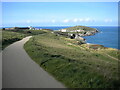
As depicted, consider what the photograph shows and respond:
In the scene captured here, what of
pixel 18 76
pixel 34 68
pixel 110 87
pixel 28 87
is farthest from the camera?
pixel 34 68

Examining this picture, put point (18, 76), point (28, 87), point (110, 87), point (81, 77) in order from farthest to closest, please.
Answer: point (18, 76), point (81, 77), point (28, 87), point (110, 87)

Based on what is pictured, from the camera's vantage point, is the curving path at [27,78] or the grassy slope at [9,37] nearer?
the curving path at [27,78]

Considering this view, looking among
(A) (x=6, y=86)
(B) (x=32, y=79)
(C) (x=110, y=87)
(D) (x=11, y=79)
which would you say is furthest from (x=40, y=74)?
(C) (x=110, y=87)

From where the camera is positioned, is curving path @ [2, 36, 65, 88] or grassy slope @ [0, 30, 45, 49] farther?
grassy slope @ [0, 30, 45, 49]

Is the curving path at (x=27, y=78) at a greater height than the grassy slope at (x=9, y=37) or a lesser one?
lesser

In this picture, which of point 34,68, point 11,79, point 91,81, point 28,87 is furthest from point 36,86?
point 34,68

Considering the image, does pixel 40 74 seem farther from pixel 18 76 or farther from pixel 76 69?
pixel 76 69

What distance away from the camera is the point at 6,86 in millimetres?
10719

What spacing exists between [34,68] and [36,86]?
4.48 metres

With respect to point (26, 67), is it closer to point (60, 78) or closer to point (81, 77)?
point (60, 78)

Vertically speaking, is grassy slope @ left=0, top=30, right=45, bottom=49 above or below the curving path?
above

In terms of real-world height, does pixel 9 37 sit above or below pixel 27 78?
above

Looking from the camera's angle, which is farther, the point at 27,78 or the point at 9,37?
the point at 9,37

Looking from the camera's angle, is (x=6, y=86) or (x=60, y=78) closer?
(x=6, y=86)
